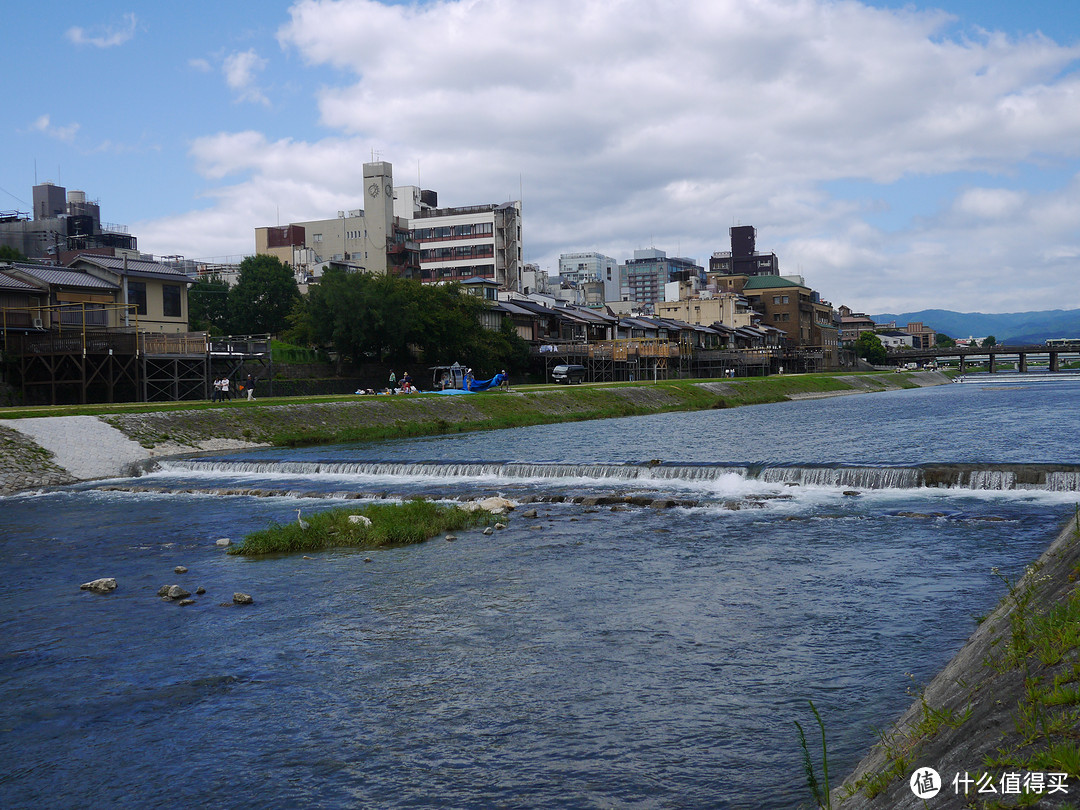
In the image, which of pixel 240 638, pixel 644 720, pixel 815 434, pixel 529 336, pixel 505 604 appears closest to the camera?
pixel 644 720

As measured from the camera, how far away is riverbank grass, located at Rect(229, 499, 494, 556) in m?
20.0

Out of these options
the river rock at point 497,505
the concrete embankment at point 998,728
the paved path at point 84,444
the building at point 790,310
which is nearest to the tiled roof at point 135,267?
the paved path at point 84,444

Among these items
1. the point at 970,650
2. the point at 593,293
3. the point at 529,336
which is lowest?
the point at 970,650

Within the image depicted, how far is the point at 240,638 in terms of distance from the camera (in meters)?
13.2

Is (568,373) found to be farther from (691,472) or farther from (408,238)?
(691,472)

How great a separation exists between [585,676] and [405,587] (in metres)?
5.80

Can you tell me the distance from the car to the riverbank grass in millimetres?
74163

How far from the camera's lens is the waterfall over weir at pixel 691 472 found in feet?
82.9

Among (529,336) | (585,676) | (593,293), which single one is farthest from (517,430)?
(593,293)

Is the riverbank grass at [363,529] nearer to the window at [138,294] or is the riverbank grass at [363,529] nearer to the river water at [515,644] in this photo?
the river water at [515,644]

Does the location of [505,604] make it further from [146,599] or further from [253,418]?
[253,418]

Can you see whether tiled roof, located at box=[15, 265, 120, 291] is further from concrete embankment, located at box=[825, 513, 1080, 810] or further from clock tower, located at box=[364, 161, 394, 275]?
clock tower, located at box=[364, 161, 394, 275]

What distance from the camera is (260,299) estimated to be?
10069 cm

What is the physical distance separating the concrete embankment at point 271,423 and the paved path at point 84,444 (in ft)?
0.14
